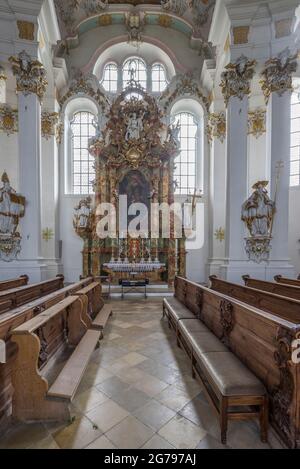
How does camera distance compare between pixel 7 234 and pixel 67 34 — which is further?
pixel 67 34

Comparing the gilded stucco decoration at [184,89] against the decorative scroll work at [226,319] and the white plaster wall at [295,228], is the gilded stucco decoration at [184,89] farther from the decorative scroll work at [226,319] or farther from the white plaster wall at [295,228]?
the decorative scroll work at [226,319]

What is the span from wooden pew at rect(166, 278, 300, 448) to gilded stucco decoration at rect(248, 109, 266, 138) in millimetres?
7637

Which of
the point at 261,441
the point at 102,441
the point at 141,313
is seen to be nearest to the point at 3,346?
the point at 102,441

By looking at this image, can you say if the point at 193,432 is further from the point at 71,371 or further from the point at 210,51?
the point at 210,51

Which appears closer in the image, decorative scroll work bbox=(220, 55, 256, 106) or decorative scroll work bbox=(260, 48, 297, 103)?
decorative scroll work bbox=(260, 48, 297, 103)

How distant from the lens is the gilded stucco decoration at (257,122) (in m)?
8.75

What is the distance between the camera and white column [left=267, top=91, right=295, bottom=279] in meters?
7.01

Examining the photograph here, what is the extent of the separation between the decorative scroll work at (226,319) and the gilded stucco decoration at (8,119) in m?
8.86

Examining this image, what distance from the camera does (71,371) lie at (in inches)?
106

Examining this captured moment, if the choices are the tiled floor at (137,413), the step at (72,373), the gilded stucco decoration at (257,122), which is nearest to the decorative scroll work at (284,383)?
the tiled floor at (137,413)

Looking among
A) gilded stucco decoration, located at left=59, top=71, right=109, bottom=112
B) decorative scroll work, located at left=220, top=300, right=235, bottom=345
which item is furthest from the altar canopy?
decorative scroll work, located at left=220, top=300, right=235, bottom=345

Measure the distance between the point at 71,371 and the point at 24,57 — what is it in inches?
329

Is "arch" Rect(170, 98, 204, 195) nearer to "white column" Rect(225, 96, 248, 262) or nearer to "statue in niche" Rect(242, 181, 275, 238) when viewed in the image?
"white column" Rect(225, 96, 248, 262)

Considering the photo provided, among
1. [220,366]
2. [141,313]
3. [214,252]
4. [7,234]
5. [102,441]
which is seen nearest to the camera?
[102,441]
